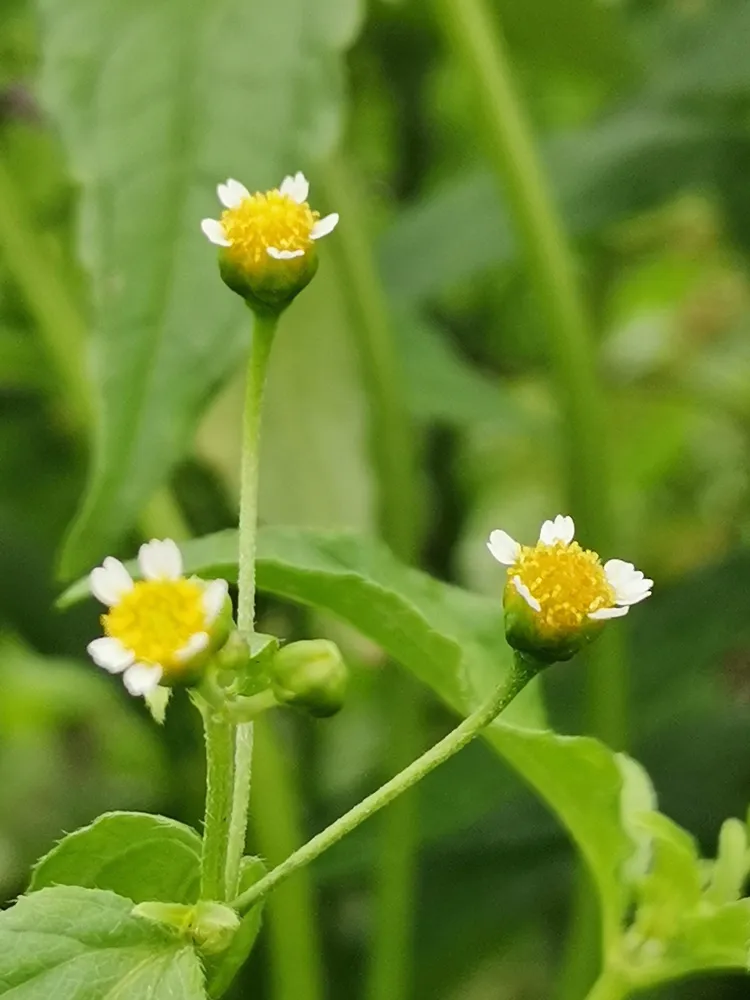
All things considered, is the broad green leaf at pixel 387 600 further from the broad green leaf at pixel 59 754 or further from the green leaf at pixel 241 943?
the broad green leaf at pixel 59 754

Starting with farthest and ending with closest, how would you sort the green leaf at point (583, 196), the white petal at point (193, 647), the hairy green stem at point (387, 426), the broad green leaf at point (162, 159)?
the green leaf at point (583, 196) < the hairy green stem at point (387, 426) < the broad green leaf at point (162, 159) < the white petal at point (193, 647)

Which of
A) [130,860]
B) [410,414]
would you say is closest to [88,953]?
[130,860]

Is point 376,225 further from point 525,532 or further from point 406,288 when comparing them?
point 525,532

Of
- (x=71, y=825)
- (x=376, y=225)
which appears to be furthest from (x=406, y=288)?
(x=71, y=825)

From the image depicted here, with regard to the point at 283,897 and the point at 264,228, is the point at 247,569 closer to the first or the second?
the point at 264,228

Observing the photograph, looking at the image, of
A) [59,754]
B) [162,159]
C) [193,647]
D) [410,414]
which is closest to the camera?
[193,647]

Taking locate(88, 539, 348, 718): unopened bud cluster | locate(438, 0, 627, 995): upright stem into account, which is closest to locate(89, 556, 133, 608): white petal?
locate(88, 539, 348, 718): unopened bud cluster

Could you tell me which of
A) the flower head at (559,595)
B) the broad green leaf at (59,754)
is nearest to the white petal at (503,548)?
the flower head at (559,595)
